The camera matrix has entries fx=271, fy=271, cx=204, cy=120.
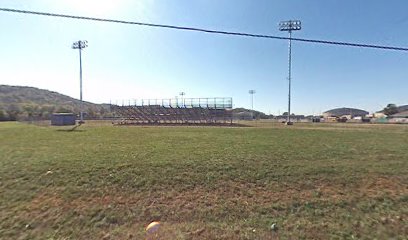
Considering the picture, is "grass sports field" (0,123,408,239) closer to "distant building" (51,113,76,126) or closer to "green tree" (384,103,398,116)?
"distant building" (51,113,76,126)

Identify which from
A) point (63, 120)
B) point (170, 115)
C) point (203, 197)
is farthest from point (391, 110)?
point (203, 197)

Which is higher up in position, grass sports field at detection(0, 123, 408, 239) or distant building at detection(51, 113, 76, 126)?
distant building at detection(51, 113, 76, 126)

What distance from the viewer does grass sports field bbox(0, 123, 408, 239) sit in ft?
22.3

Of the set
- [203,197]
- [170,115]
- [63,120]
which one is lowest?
[203,197]

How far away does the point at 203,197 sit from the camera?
8492mm

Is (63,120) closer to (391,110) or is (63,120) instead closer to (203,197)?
(203,197)

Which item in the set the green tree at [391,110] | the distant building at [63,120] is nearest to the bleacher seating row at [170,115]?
the distant building at [63,120]

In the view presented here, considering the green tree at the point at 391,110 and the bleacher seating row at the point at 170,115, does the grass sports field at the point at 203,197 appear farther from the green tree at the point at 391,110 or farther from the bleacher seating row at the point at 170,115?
the green tree at the point at 391,110

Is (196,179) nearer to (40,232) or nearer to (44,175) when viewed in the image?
(40,232)

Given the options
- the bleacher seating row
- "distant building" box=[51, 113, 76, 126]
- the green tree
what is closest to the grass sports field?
"distant building" box=[51, 113, 76, 126]

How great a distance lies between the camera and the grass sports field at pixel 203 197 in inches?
267

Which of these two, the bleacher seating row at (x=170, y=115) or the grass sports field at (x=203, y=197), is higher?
the bleacher seating row at (x=170, y=115)

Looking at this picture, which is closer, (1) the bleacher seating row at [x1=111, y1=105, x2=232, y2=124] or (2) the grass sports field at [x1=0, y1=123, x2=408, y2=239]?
(2) the grass sports field at [x1=0, y1=123, x2=408, y2=239]

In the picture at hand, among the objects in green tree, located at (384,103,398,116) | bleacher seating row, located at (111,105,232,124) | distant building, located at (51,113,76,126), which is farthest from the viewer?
green tree, located at (384,103,398,116)
